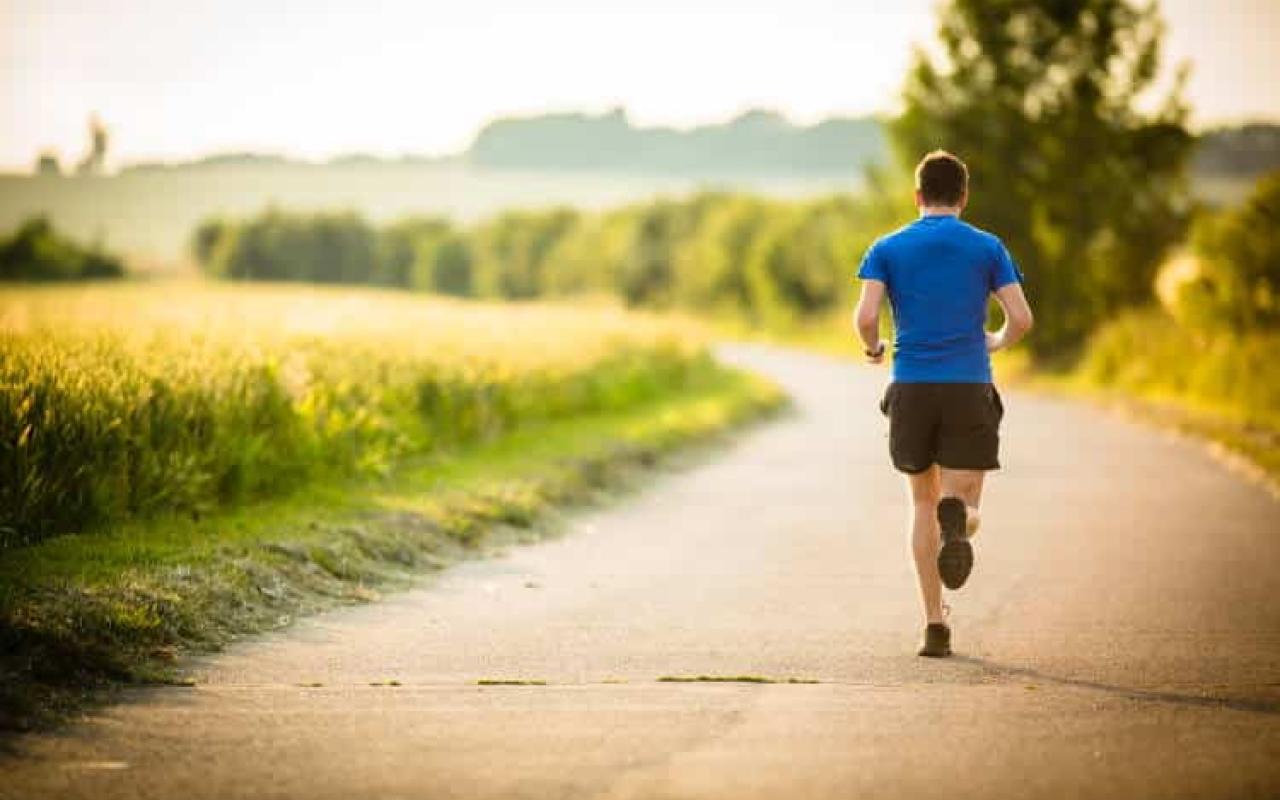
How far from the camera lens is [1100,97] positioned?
38.1 m

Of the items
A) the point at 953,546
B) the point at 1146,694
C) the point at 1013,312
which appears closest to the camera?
the point at 1146,694

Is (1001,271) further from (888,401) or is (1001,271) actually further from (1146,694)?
(1146,694)

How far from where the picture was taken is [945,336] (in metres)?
7.66

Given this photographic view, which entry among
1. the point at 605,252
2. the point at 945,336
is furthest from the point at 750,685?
the point at 605,252

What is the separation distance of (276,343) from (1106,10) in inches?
1070

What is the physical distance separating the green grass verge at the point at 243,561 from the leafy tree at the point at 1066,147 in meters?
22.6

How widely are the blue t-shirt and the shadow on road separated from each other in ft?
4.50

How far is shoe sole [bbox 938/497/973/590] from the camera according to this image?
750 cm

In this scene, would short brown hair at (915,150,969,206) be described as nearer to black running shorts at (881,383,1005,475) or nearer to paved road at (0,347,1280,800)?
black running shorts at (881,383,1005,475)

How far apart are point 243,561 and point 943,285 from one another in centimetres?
441

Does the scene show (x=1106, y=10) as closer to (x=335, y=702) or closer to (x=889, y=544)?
(x=889, y=544)

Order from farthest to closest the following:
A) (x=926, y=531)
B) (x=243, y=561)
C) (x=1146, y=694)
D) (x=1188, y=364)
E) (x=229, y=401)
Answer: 1. (x=1188, y=364)
2. (x=229, y=401)
3. (x=243, y=561)
4. (x=926, y=531)
5. (x=1146, y=694)

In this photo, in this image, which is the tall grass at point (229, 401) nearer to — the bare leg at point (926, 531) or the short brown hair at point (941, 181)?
the bare leg at point (926, 531)

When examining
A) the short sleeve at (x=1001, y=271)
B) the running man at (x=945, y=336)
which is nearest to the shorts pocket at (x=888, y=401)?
the running man at (x=945, y=336)
